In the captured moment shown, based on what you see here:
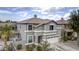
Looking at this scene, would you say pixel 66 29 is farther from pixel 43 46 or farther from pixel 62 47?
pixel 43 46

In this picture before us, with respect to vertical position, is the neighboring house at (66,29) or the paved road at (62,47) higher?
the neighboring house at (66,29)

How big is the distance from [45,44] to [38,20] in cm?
31

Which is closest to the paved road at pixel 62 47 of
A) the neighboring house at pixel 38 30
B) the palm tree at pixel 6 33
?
the neighboring house at pixel 38 30

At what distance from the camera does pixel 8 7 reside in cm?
253

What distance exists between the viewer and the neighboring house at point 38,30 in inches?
99.7

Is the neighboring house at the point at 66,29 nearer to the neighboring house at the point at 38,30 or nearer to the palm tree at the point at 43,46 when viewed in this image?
the neighboring house at the point at 38,30

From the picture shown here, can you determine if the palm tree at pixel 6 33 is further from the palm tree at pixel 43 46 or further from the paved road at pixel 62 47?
the paved road at pixel 62 47

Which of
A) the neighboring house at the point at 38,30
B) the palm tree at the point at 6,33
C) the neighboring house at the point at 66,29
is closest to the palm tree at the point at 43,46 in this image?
the neighboring house at the point at 38,30

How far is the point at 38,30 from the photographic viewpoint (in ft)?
8.30

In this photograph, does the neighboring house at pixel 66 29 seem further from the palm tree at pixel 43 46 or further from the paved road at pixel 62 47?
the palm tree at pixel 43 46

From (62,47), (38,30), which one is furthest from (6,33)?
(62,47)

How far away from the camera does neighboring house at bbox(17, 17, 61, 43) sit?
8.30 feet

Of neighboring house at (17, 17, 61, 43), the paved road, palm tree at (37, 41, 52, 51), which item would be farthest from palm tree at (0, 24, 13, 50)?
the paved road

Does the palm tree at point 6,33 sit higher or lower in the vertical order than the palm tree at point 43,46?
higher
